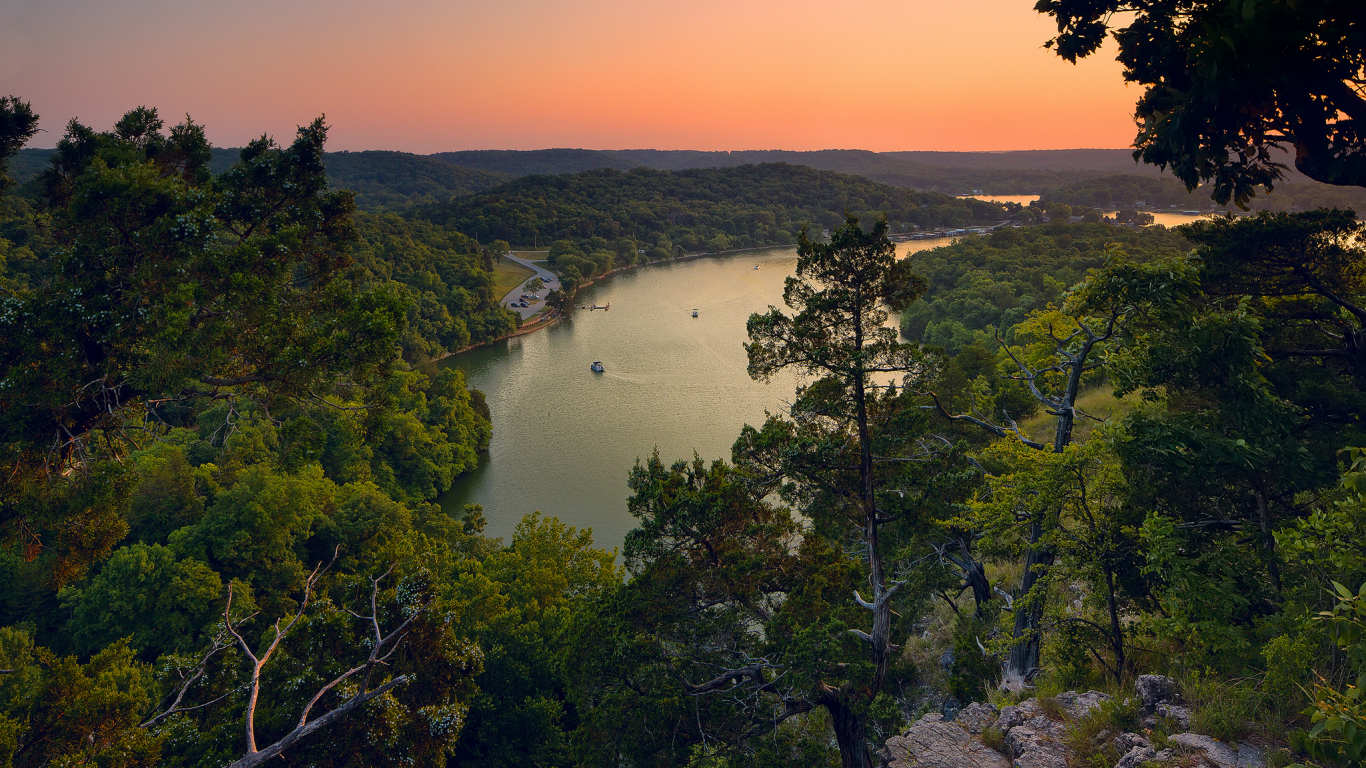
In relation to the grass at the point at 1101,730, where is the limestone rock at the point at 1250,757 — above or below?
above

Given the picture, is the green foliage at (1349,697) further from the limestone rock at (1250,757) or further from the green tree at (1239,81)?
the green tree at (1239,81)

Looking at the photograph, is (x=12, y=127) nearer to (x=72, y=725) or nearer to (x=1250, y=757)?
(x=72, y=725)

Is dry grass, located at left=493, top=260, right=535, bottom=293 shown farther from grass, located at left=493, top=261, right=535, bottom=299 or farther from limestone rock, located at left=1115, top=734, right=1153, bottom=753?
limestone rock, located at left=1115, top=734, right=1153, bottom=753

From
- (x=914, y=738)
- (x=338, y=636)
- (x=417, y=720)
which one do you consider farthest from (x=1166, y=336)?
(x=338, y=636)

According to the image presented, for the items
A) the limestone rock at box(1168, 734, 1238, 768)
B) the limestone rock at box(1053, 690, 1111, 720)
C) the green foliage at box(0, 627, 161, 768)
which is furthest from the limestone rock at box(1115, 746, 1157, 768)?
the green foliage at box(0, 627, 161, 768)

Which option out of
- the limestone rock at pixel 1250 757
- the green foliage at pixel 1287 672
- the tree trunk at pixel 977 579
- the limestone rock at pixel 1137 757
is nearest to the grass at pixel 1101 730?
the limestone rock at pixel 1137 757
